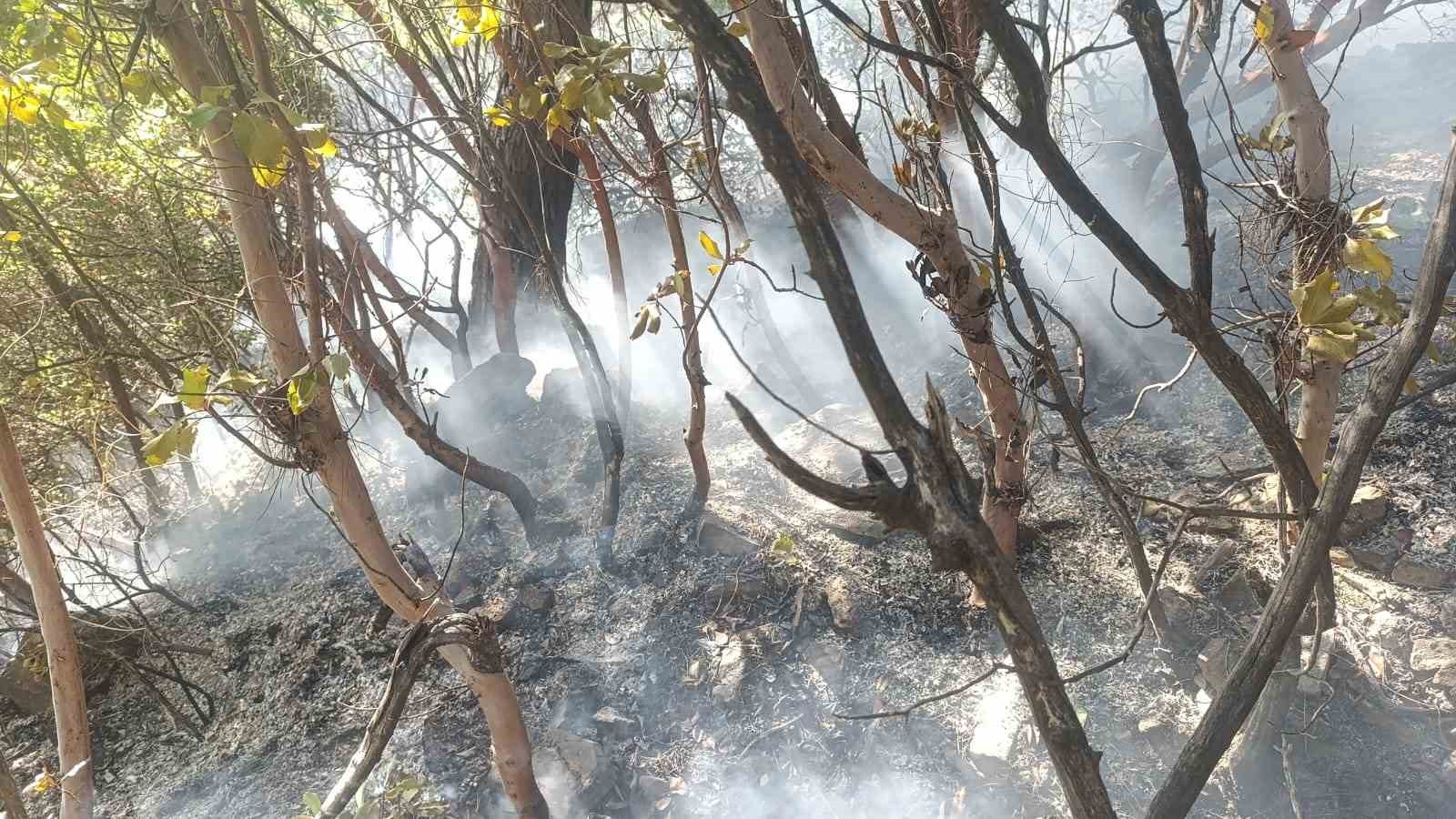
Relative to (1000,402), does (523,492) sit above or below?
above

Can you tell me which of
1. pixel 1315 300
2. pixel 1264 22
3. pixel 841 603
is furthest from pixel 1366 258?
pixel 841 603

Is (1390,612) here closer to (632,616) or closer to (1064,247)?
(632,616)

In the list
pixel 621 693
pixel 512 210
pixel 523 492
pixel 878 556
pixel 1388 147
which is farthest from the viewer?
pixel 1388 147

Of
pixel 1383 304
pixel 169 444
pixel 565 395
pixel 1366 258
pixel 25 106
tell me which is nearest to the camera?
pixel 169 444

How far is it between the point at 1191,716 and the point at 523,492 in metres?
3.84

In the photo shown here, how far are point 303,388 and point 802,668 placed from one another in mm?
2477

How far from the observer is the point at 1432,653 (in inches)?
103

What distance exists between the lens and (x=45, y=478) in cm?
477

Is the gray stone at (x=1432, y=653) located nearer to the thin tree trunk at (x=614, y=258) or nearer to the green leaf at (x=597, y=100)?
the green leaf at (x=597, y=100)

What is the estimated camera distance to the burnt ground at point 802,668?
9.09 ft

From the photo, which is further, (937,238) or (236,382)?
(937,238)

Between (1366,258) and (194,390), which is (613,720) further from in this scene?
(1366,258)

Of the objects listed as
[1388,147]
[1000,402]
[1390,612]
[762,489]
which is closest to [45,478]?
[762,489]

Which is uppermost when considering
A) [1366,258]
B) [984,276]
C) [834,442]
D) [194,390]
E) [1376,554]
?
[834,442]
